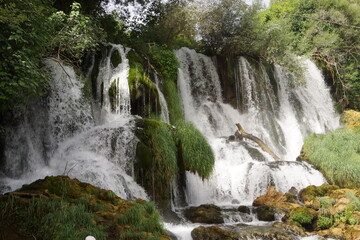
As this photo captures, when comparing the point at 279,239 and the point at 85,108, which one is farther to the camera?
the point at 85,108

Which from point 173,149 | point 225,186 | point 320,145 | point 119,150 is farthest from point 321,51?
point 119,150

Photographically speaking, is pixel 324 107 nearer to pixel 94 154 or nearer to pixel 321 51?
pixel 321 51

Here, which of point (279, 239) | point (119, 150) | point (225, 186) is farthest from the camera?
point (225, 186)

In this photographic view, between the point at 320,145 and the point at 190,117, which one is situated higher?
the point at 190,117

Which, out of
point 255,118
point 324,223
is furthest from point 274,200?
point 255,118

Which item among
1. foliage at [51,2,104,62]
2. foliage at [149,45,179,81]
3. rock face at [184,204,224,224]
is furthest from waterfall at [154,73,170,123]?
rock face at [184,204,224,224]

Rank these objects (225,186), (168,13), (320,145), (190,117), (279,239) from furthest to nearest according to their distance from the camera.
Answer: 1. (168,13)
2. (190,117)
3. (320,145)
4. (225,186)
5. (279,239)

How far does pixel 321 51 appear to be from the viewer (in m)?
20.8

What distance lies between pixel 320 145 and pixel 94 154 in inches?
368

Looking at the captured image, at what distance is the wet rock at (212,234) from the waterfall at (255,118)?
3.75m

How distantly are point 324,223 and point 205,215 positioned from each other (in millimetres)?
2886

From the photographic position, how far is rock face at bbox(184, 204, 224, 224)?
7645mm

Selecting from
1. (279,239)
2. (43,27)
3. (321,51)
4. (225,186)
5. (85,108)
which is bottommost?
(279,239)

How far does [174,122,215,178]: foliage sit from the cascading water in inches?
61.8
